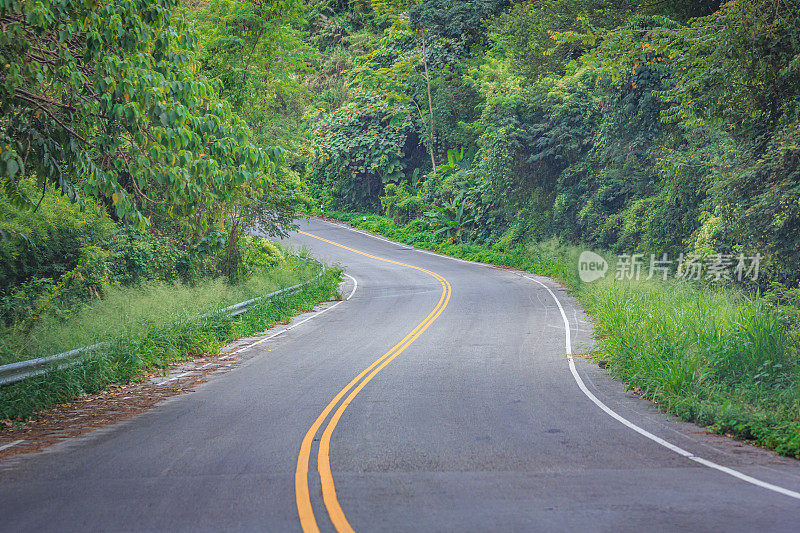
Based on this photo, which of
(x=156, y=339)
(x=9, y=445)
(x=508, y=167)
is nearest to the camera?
(x=9, y=445)

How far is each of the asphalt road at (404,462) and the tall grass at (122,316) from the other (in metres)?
2.28

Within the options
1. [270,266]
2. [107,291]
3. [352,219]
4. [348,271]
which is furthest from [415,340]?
[352,219]

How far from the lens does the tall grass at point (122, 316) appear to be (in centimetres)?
1115

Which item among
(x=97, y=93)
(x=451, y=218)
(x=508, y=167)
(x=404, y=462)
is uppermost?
(x=508, y=167)

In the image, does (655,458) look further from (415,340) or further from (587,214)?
(587,214)

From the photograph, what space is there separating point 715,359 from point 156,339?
421 inches

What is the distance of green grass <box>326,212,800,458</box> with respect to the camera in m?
8.57

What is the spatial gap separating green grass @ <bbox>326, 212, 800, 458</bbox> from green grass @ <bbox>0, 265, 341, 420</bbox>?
9.06 meters

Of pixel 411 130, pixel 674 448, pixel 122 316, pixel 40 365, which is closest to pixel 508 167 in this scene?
pixel 411 130

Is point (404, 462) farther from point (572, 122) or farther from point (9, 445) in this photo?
point (572, 122)

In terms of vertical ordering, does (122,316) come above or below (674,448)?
below

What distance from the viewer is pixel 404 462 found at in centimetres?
730

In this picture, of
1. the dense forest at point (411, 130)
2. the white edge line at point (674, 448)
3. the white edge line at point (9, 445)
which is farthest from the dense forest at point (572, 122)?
the white edge line at point (9, 445)

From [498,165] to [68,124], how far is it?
2891cm
